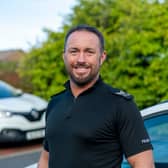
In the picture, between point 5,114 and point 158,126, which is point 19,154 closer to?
point 5,114

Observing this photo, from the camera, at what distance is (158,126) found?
9.97 feet

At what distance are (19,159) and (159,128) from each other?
15.1 ft

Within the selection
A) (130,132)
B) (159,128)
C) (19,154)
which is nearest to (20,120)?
(19,154)

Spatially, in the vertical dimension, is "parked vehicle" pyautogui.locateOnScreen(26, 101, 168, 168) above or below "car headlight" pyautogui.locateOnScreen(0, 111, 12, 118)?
below

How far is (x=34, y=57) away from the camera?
12.0m

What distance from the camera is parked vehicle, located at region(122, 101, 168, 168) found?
9.82 feet

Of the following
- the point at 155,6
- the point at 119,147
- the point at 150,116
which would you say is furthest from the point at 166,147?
the point at 155,6

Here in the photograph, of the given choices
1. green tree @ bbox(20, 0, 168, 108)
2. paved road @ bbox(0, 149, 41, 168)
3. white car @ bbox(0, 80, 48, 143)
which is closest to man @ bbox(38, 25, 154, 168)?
paved road @ bbox(0, 149, 41, 168)

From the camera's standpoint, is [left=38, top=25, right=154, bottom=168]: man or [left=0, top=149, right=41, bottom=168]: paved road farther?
[left=0, top=149, right=41, bottom=168]: paved road

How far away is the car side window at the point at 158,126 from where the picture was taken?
3018 millimetres

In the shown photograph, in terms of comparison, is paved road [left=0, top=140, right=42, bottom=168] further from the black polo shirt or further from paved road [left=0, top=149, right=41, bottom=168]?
the black polo shirt

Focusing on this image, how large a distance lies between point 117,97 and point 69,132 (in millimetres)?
284

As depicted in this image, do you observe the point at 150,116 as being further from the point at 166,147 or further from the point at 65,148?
the point at 65,148

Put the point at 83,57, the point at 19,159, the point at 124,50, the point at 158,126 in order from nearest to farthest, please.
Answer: the point at 83,57 → the point at 158,126 → the point at 19,159 → the point at 124,50
